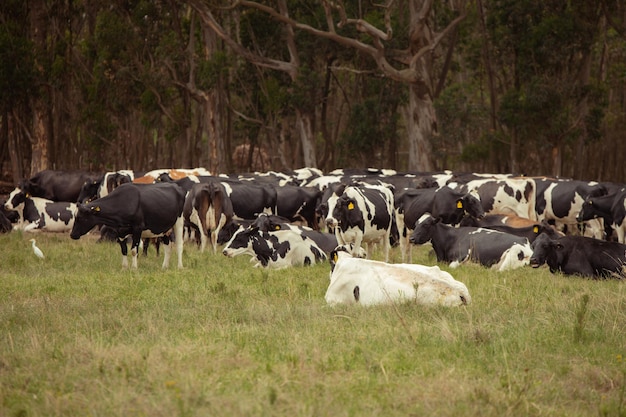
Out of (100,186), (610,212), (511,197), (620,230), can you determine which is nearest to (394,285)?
(620,230)

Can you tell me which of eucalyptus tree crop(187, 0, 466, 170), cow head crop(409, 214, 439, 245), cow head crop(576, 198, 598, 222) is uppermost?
Result: eucalyptus tree crop(187, 0, 466, 170)

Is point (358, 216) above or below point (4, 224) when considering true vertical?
above

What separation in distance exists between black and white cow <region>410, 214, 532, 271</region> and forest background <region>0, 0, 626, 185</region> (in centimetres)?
2016

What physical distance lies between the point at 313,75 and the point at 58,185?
1645 centimetres

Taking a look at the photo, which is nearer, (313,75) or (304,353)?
(304,353)

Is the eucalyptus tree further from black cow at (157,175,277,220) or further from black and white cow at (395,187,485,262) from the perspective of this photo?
black and white cow at (395,187,485,262)

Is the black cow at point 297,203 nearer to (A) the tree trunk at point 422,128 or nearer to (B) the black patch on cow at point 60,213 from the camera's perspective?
(B) the black patch on cow at point 60,213

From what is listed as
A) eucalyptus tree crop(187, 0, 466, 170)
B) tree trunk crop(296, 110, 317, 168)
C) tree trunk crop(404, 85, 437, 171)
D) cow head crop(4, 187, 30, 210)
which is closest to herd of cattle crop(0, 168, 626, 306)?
cow head crop(4, 187, 30, 210)

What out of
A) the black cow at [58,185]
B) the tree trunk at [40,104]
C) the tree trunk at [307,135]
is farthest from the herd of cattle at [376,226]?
the tree trunk at [307,135]

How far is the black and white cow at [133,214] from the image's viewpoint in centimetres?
1602

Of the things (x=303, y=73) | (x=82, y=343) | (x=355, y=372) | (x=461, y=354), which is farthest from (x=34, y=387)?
(x=303, y=73)

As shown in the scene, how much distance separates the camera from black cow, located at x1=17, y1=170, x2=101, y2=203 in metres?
30.4

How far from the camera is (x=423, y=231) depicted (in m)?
17.0

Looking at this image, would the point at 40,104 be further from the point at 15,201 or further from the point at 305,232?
the point at 305,232
